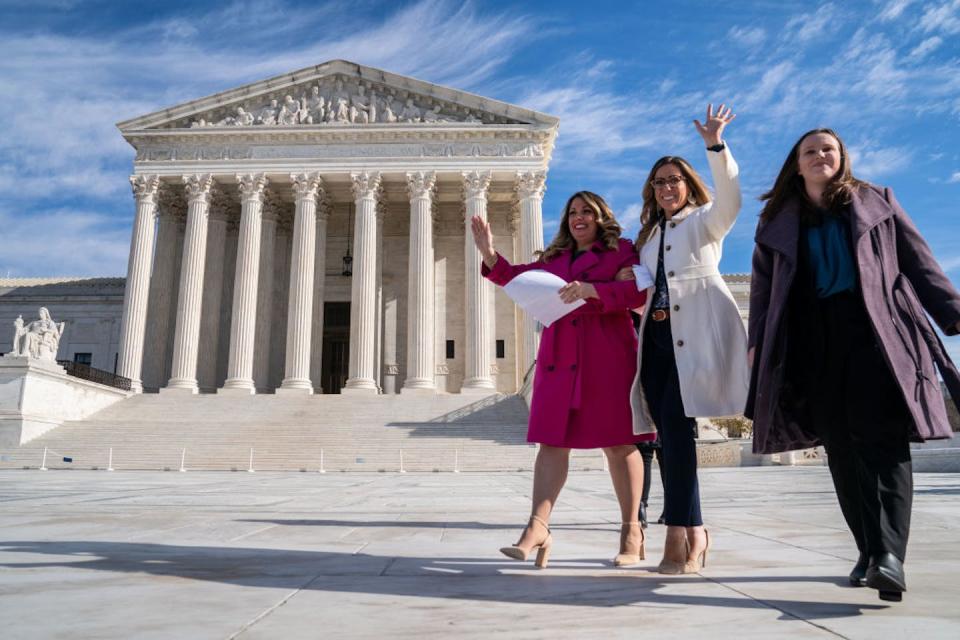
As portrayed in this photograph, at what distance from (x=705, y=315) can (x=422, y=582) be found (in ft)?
6.70

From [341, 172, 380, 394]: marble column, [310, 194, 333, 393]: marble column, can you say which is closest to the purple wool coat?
[341, 172, 380, 394]: marble column

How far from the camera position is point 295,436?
80.3 feet

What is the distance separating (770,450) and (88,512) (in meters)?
6.06

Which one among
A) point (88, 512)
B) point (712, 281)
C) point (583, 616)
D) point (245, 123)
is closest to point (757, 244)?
point (712, 281)

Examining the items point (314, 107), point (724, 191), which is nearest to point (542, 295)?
point (724, 191)

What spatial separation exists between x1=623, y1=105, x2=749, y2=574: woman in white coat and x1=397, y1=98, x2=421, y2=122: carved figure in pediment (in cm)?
3186

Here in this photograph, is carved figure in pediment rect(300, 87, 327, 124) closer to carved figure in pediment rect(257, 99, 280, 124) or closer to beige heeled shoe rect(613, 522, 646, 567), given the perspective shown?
carved figure in pediment rect(257, 99, 280, 124)

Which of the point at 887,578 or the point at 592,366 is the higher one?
the point at 592,366

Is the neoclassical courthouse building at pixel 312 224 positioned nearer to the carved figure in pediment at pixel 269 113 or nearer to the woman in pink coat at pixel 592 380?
the carved figure in pediment at pixel 269 113

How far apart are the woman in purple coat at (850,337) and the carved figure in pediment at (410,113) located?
32.5 m

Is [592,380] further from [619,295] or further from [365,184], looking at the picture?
[365,184]

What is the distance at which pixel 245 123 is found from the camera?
113ft

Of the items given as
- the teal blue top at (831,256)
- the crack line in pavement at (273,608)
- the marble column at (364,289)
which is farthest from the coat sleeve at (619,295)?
the marble column at (364,289)

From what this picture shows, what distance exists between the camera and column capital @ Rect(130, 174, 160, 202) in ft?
110
